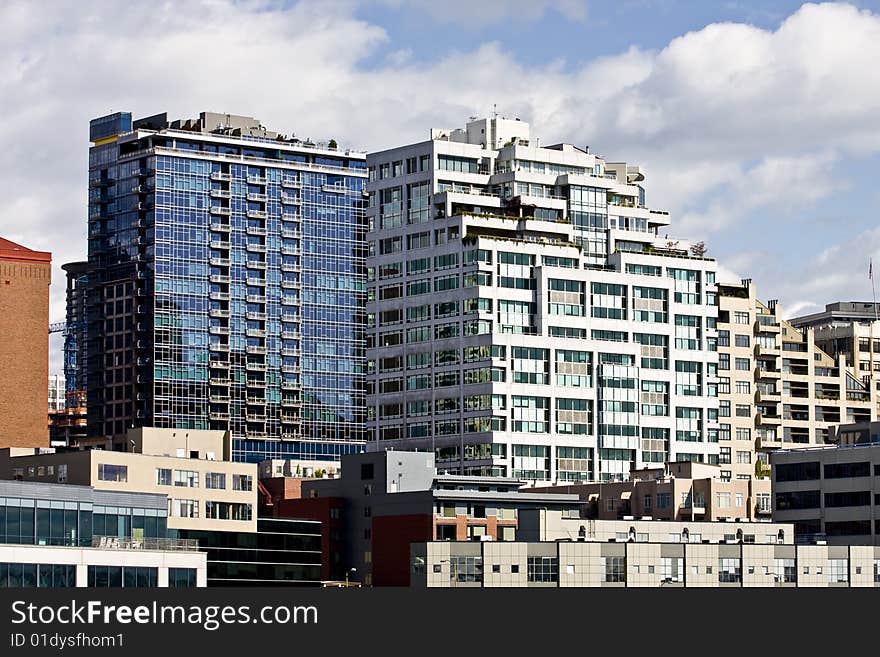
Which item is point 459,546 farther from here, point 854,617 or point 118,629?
point 118,629

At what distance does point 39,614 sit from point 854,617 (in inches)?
1927

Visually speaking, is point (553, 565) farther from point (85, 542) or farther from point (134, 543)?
point (85, 542)

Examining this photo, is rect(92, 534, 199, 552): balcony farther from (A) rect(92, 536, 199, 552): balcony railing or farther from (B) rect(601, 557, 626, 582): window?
(B) rect(601, 557, 626, 582): window

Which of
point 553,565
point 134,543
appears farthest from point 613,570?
point 134,543

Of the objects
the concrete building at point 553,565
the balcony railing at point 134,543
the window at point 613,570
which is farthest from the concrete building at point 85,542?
the window at point 613,570

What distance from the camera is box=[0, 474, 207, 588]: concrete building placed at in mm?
166500

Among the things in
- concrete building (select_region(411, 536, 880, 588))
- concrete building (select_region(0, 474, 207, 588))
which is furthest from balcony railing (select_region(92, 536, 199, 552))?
concrete building (select_region(411, 536, 880, 588))

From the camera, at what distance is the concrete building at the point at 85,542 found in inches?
6555

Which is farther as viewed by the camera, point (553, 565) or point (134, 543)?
point (553, 565)

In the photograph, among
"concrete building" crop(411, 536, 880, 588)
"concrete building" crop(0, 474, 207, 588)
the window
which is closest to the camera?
"concrete building" crop(0, 474, 207, 588)

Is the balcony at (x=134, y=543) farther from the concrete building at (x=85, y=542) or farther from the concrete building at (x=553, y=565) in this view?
the concrete building at (x=553, y=565)

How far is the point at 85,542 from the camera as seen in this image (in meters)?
175

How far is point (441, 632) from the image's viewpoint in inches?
4424

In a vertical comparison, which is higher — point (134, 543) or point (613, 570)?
point (134, 543)
